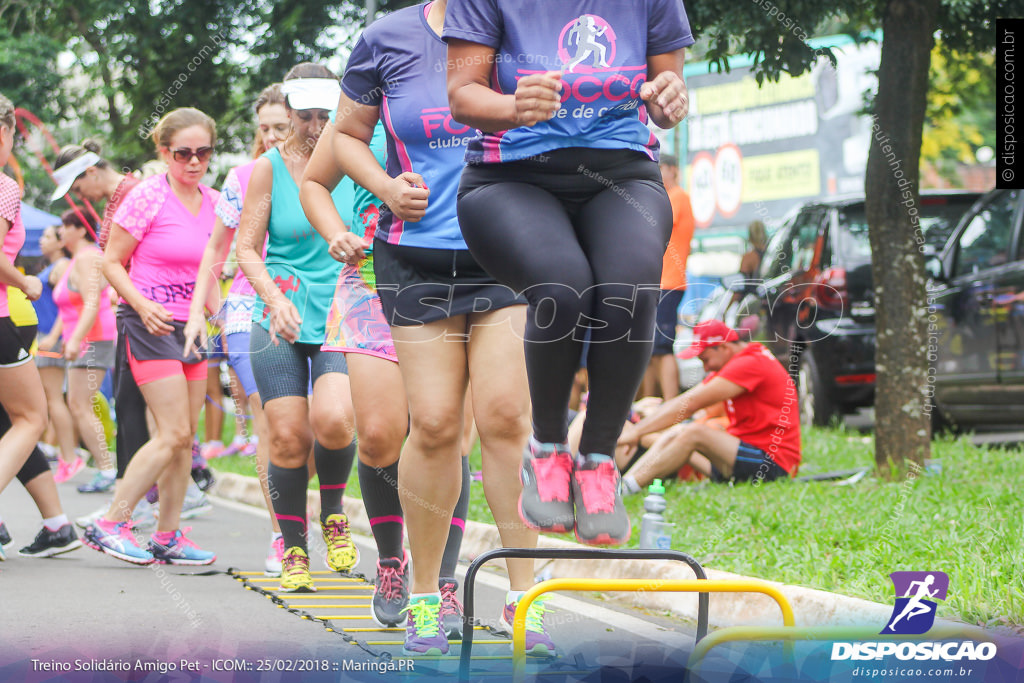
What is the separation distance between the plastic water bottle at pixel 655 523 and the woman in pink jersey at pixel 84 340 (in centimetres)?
547

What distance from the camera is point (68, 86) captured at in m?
21.0

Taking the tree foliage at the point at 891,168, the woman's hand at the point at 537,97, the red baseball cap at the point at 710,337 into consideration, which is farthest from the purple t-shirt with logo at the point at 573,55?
the red baseball cap at the point at 710,337

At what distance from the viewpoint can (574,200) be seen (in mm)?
3273

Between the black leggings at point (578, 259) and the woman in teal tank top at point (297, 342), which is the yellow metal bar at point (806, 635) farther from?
the woman in teal tank top at point (297, 342)

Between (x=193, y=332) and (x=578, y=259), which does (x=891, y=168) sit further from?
(x=578, y=259)

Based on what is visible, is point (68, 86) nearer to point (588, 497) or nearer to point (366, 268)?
point (366, 268)

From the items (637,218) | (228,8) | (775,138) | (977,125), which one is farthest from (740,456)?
(977,125)

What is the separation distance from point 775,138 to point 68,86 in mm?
13771

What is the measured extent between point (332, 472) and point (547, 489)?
7.70 feet

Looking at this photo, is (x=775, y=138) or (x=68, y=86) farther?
(x=775, y=138)

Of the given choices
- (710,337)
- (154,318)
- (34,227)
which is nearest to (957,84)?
(710,337)

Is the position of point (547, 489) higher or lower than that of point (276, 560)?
higher

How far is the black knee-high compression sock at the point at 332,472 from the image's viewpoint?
529 centimetres

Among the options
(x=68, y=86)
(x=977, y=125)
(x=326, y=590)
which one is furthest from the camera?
(x=977, y=125)
